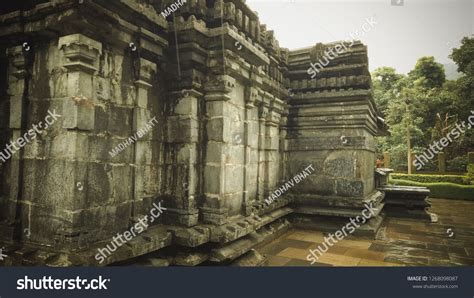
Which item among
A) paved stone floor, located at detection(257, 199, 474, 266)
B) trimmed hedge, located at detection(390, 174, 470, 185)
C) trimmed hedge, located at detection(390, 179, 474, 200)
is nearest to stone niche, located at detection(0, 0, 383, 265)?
paved stone floor, located at detection(257, 199, 474, 266)

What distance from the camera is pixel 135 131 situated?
3.49 meters

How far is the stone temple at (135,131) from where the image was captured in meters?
2.82

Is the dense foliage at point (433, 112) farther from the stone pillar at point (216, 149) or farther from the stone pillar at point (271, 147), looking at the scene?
the stone pillar at point (216, 149)

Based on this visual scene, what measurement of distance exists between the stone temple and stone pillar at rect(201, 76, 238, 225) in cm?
1

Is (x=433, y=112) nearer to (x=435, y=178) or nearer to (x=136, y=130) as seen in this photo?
(x=435, y=178)

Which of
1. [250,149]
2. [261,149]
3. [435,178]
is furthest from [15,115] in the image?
[435,178]

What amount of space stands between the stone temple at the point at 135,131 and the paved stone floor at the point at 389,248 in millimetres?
436

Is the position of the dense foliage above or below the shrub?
above

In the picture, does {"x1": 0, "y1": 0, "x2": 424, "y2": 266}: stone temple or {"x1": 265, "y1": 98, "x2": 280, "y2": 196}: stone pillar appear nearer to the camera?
{"x1": 0, "y1": 0, "x2": 424, "y2": 266}: stone temple

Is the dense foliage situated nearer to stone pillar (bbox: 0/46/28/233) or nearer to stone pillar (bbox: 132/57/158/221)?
stone pillar (bbox: 132/57/158/221)

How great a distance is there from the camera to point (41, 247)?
2.93 meters

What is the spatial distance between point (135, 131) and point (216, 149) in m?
1.10

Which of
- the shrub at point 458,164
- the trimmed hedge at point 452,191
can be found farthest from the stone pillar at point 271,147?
the shrub at point 458,164

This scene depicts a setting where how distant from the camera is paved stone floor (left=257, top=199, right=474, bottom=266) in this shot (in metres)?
4.68
